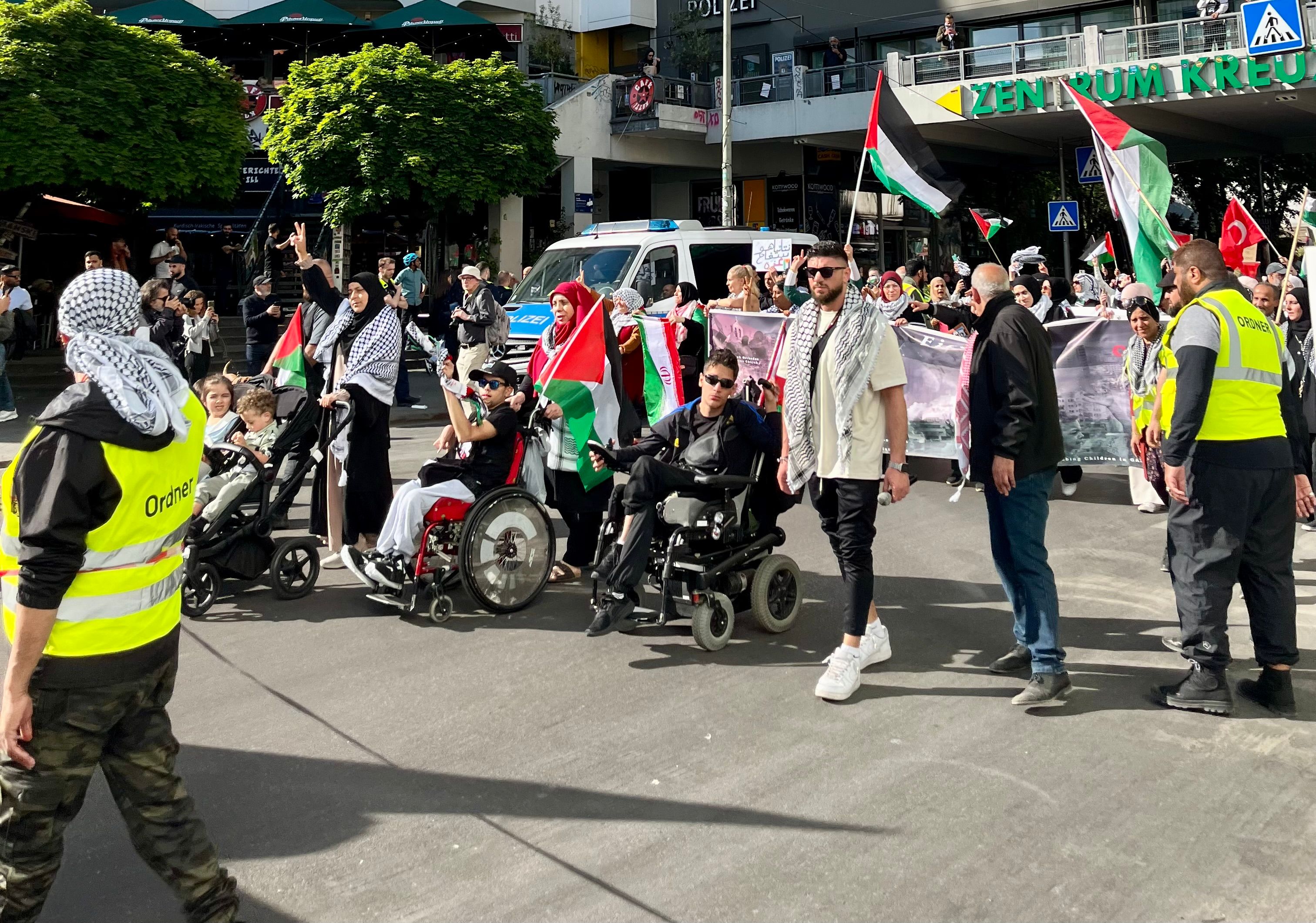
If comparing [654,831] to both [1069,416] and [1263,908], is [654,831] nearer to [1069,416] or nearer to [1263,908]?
[1263,908]

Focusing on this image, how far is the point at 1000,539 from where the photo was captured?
5883mm

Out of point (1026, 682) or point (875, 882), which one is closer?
point (875, 882)

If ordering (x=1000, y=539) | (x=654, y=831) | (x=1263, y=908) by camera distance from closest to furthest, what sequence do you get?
(x=1263, y=908) → (x=654, y=831) → (x=1000, y=539)

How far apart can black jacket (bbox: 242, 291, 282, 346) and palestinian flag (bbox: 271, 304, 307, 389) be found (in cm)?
781

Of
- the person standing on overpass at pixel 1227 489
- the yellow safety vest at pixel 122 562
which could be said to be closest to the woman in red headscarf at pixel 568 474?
the person standing on overpass at pixel 1227 489

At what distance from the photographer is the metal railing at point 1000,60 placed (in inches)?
1023

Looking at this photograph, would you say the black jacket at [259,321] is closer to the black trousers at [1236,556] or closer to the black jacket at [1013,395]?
the black jacket at [1013,395]

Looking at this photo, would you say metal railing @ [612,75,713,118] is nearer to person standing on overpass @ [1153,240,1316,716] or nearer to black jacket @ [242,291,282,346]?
black jacket @ [242,291,282,346]

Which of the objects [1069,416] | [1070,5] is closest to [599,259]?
[1069,416]

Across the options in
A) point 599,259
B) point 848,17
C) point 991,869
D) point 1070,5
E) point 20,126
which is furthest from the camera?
point 848,17

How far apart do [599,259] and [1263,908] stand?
1450cm

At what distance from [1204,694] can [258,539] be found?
4.91m

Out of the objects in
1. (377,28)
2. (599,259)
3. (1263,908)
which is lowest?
(1263,908)

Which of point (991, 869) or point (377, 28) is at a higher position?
point (377, 28)
